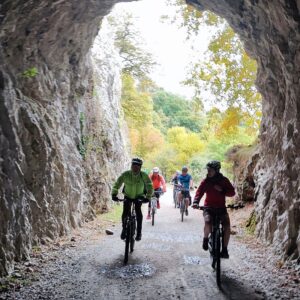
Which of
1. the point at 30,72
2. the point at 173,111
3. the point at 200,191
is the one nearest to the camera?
the point at 200,191

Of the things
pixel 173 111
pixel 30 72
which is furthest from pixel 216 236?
pixel 173 111

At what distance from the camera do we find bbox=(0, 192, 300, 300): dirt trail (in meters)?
6.06

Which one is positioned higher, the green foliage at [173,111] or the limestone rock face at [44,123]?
the green foliage at [173,111]

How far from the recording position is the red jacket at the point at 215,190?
7.38 m

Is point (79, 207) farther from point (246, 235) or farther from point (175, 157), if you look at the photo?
point (175, 157)

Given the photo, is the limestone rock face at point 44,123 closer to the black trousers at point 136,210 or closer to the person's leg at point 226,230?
the black trousers at point 136,210

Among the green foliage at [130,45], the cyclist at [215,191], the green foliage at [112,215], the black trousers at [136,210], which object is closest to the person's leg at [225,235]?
the cyclist at [215,191]

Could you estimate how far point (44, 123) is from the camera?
10445mm

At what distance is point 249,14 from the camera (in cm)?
1018

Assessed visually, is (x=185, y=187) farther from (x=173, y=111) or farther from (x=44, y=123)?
(x=173, y=111)

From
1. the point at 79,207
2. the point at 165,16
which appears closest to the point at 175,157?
the point at 165,16

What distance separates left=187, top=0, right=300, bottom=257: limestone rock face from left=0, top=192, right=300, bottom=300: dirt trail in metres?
1.05

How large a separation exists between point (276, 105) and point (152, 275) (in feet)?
20.2

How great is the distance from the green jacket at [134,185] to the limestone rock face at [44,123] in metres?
2.07
